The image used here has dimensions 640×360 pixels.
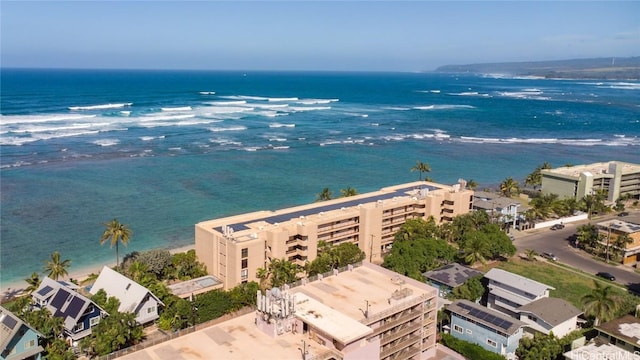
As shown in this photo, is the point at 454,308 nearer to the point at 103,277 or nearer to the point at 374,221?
the point at 374,221

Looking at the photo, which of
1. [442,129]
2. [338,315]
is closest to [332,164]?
[442,129]

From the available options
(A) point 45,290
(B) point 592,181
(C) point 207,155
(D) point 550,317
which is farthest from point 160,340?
(C) point 207,155

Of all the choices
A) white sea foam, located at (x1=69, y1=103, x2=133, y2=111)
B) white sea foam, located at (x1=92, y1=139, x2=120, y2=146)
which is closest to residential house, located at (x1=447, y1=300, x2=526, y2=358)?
white sea foam, located at (x1=92, y1=139, x2=120, y2=146)

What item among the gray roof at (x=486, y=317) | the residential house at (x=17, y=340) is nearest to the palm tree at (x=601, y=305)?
the gray roof at (x=486, y=317)

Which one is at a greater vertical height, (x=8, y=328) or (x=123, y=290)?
(x=8, y=328)

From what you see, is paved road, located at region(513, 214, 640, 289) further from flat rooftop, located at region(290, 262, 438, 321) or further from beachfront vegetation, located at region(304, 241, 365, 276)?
flat rooftop, located at region(290, 262, 438, 321)

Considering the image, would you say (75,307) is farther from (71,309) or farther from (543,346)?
(543,346)

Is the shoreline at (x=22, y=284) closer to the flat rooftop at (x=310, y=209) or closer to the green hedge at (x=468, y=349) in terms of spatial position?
the flat rooftop at (x=310, y=209)
